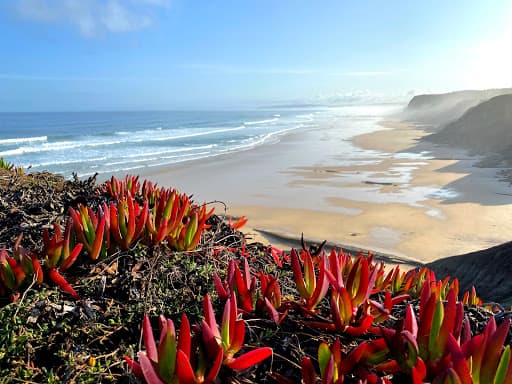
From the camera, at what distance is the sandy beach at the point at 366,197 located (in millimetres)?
8211

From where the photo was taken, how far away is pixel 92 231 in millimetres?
1977

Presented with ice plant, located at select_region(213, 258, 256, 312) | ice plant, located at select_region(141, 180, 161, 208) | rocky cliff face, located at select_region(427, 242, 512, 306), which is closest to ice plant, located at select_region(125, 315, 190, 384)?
ice plant, located at select_region(213, 258, 256, 312)

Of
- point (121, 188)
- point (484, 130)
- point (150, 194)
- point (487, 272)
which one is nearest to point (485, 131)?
point (484, 130)

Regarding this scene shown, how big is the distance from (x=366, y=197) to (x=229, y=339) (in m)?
11.0

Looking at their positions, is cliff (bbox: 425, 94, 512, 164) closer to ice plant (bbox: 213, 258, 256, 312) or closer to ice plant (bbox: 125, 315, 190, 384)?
ice plant (bbox: 213, 258, 256, 312)

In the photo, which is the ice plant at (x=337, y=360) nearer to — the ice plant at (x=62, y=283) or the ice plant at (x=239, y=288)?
the ice plant at (x=239, y=288)

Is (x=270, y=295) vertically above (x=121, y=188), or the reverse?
(x=121, y=188)

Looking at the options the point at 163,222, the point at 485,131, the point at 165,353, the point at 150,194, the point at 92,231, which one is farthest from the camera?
A: the point at 485,131

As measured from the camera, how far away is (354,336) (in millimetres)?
1475

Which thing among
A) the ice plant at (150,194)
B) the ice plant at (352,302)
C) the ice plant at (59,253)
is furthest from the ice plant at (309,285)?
the ice plant at (150,194)

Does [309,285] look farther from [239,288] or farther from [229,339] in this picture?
[229,339]

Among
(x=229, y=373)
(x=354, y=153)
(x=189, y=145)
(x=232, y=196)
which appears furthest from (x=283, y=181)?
(x=189, y=145)

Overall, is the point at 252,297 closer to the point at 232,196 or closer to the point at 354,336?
the point at 354,336

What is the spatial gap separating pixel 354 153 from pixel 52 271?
21.1 meters
